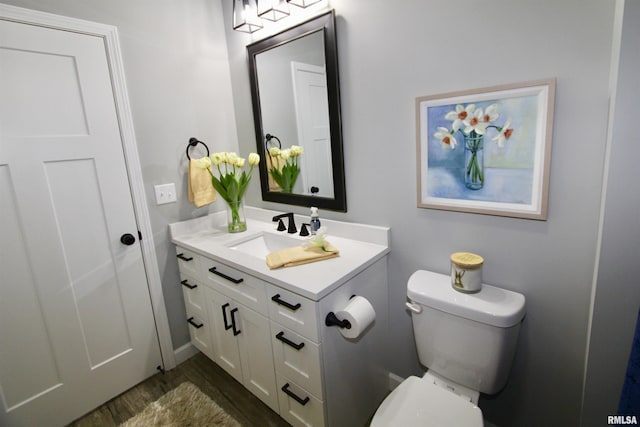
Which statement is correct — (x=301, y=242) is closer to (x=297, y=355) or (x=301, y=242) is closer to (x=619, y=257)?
(x=297, y=355)

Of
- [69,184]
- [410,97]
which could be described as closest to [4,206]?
[69,184]

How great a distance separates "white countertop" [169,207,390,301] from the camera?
1.26m

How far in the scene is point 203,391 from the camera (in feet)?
6.02

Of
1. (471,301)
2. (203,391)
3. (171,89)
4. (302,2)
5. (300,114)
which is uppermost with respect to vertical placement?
(302,2)

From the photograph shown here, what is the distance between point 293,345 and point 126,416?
1184 mm

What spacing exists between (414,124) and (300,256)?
78 centimetres

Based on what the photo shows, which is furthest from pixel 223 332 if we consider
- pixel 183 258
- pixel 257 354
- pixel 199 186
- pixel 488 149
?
pixel 488 149

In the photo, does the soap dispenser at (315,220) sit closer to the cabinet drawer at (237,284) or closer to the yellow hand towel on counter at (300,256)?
the yellow hand towel on counter at (300,256)

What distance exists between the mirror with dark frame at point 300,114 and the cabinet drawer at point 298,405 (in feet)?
2.92

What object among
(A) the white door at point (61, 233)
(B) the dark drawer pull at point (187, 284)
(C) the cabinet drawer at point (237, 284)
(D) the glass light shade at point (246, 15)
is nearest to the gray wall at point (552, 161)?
(D) the glass light shade at point (246, 15)

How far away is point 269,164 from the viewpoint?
2033 mm

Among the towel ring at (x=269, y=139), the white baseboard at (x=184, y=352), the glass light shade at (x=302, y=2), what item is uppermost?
the glass light shade at (x=302, y=2)

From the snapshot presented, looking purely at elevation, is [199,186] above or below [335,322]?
above

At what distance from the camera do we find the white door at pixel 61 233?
4.64ft
